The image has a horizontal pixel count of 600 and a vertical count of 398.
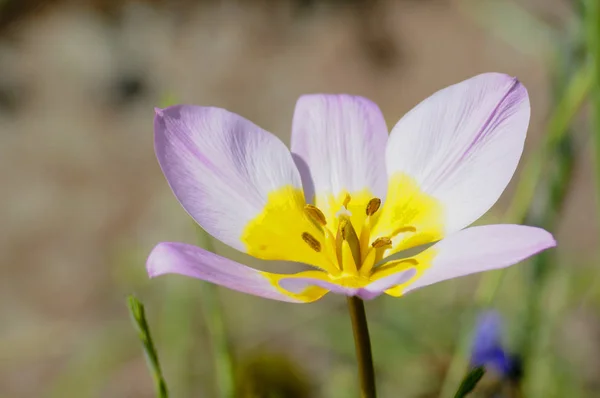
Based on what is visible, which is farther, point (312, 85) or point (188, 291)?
point (312, 85)

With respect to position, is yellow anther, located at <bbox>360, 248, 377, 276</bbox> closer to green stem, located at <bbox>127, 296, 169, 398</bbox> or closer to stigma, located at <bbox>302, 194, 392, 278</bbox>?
stigma, located at <bbox>302, 194, 392, 278</bbox>

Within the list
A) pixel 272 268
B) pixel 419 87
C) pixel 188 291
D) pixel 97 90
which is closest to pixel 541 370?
pixel 188 291

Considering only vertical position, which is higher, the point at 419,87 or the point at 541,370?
the point at 419,87

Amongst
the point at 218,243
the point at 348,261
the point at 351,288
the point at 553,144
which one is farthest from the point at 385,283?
the point at 218,243

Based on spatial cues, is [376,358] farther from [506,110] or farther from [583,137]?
[506,110]

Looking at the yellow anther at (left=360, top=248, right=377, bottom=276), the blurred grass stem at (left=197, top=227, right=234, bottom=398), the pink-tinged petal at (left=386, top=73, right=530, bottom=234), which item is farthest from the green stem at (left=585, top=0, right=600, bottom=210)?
the blurred grass stem at (left=197, top=227, right=234, bottom=398)

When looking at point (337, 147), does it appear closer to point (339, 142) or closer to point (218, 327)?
point (339, 142)

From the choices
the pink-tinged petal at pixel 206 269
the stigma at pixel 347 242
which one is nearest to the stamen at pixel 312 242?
the stigma at pixel 347 242
